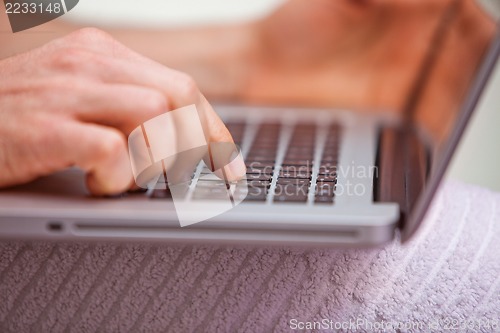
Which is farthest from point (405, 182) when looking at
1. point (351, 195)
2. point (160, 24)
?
point (160, 24)

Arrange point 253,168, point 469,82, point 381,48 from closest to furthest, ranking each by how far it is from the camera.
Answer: point 469,82
point 253,168
point 381,48

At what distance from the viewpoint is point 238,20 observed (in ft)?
2.49

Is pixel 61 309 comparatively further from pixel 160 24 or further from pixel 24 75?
pixel 160 24

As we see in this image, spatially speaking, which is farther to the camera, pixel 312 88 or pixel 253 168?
pixel 312 88

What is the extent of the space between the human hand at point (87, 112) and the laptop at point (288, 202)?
0.05ft

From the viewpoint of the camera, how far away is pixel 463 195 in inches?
17.8

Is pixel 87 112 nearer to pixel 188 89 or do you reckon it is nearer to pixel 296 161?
pixel 188 89

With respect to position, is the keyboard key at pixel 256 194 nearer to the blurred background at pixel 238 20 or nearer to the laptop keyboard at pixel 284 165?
the laptop keyboard at pixel 284 165

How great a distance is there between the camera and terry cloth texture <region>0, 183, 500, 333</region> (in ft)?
1.19

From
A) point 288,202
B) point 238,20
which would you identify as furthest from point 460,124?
point 238,20

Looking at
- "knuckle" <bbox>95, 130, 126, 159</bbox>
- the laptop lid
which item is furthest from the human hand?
the laptop lid

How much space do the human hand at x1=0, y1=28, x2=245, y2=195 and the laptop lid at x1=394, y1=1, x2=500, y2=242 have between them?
4.2 inches

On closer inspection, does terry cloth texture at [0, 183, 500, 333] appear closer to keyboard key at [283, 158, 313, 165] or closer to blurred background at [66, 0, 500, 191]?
keyboard key at [283, 158, 313, 165]

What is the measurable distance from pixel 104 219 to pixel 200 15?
0.52 meters
